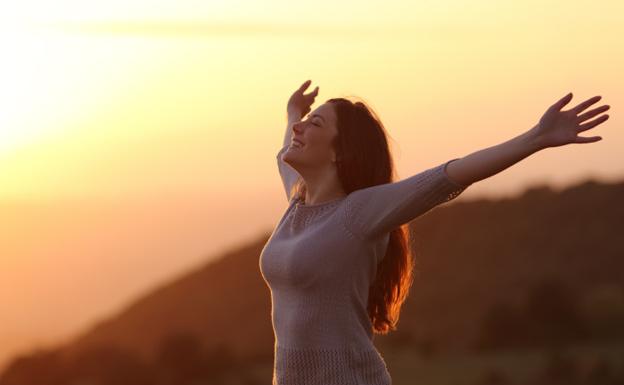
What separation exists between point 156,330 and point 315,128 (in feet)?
83.6

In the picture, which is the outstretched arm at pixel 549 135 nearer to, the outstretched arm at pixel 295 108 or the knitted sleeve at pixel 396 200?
the knitted sleeve at pixel 396 200

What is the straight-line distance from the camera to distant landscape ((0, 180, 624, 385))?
20.3 meters

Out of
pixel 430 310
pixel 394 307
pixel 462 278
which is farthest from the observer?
pixel 462 278

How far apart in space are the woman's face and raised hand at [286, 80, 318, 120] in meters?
1.12

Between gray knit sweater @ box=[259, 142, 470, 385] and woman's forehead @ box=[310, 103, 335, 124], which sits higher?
woman's forehead @ box=[310, 103, 335, 124]

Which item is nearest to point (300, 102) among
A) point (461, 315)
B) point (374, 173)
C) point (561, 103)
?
point (374, 173)

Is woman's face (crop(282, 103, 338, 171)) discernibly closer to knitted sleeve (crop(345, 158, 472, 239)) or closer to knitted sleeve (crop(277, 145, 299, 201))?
knitted sleeve (crop(345, 158, 472, 239))

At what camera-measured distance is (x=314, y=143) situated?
5.71 m

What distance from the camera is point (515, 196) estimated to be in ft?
98.5

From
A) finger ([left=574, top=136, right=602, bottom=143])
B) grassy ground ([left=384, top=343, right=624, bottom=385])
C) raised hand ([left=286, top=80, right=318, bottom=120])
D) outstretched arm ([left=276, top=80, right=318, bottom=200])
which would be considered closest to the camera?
finger ([left=574, top=136, right=602, bottom=143])

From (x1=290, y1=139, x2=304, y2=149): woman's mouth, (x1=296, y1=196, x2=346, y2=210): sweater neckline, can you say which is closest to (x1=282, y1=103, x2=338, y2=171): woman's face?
(x1=290, y1=139, x2=304, y2=149): woman's mouth

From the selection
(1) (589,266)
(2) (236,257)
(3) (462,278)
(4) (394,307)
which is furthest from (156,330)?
(4) (394,307)

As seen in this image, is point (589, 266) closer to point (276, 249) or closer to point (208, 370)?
point (208, 370)

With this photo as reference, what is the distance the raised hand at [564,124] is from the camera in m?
5.00
